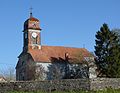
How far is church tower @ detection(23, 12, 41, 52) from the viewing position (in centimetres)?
8668

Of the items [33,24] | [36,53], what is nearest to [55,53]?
[36,53]

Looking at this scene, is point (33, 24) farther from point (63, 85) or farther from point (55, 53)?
point (63, 85)

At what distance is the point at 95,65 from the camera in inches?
2670

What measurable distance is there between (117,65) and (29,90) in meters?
24.8

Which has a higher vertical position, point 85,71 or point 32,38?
point 32,38

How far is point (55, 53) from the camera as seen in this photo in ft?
282

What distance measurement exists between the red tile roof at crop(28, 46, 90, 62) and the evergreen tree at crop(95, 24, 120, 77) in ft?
50.6

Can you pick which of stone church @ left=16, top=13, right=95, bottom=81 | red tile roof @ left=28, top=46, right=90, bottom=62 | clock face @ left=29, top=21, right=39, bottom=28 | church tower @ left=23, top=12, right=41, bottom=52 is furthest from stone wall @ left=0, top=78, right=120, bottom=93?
clock face @ left=29, top=21, right=39, bottom=28

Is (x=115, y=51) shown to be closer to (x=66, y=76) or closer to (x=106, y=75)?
(x=106, y=75)

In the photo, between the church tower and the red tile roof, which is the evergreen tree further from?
the church tower

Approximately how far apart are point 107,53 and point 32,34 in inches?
1119

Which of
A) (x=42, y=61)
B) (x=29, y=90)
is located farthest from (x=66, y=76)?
(x=29, y=90)

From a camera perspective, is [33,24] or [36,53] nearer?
[36,53]

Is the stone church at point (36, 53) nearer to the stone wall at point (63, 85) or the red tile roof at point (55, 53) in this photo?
the red tile roof at point (55, 53)
